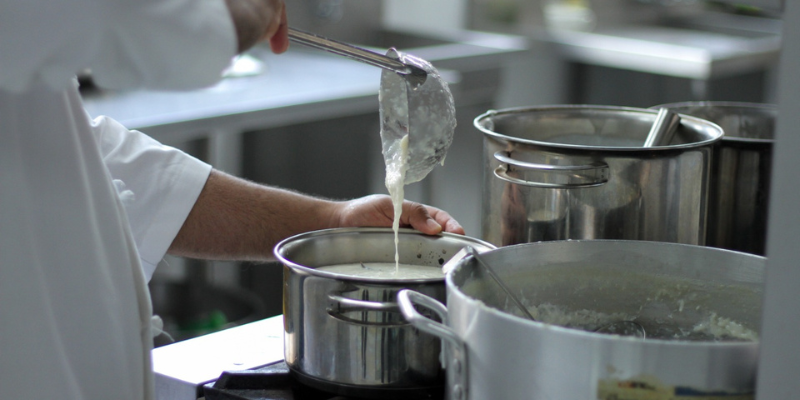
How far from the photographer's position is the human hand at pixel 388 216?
103 cm

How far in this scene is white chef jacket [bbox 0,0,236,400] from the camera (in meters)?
0.60

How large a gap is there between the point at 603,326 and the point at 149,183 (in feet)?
2.20

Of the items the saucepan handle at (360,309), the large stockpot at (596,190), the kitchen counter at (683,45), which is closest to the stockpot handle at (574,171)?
the large stockpot at (596,190)

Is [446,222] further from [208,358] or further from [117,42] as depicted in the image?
[117,42]

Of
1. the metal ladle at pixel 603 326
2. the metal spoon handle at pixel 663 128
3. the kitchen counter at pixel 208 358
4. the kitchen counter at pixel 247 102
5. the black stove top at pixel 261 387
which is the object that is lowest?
the kitchen counter at pixel 208 358

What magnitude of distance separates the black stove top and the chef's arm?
0.39 meters

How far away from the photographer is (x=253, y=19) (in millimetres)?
691

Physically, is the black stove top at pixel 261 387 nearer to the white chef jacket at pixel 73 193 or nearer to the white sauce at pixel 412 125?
the white chef jacket at pixel 73 193

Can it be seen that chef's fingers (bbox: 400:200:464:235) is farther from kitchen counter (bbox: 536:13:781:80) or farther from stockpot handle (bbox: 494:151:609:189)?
kitchen counter (bbox: 536:13:781:80)

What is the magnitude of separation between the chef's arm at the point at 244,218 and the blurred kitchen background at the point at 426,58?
0.84m

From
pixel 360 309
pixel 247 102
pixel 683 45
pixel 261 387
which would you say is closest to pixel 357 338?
pixel 360 309

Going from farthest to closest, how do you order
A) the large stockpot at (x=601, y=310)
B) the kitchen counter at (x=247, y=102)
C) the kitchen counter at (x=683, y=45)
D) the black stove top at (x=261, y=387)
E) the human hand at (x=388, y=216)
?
1. the kitchen counter at (x=683, y=45)
2. the kitchen counter at (x=247, y=102)
3. the human hand at (x=388, y=216)
4. the black stove top at (x=261, y=387)
5. the large stockpot at (x=601, y=310)

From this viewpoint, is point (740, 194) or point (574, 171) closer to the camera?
point (574, 171)

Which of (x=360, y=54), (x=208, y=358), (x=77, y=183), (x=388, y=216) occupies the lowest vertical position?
(x=208, y=358)
